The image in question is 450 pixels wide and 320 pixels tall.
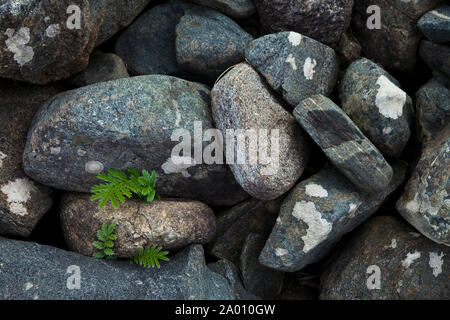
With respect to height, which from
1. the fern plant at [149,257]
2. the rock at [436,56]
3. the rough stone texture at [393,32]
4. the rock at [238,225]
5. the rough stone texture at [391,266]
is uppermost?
the rough stone texture at [393,32]

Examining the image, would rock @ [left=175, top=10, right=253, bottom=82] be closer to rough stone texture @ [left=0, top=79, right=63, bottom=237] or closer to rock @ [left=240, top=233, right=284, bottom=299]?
rough stone texture @ [left=0, top=79, right=63, bottom=237]

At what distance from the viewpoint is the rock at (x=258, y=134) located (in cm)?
411

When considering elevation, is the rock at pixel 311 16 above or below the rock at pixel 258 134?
above

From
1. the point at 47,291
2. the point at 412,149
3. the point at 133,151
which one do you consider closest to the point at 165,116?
the point at 133,151

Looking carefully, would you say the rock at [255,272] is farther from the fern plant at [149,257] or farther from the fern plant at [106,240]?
the fern plant at [106,240]

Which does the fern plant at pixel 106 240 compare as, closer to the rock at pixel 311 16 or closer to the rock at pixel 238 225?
the rock at pixel 238 225

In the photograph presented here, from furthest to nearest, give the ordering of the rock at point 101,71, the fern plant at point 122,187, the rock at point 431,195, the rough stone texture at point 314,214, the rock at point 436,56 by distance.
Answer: the rock at point 101,71 < the rock at point 436,56 < the rough stone texture at point 314,214 < the fern plant at point 122,187 < the rock at point 431,195

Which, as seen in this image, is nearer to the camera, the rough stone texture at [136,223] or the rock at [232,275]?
A: the rough stone texture at [136,223]

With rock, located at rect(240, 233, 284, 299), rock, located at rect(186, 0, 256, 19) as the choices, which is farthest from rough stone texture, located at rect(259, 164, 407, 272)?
rock, located at rect(186, 0, 256, 19)

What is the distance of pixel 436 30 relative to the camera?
425 cm

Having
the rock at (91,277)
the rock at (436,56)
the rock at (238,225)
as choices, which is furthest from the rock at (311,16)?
the rock at (91,277)

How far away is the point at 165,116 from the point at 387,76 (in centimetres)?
199

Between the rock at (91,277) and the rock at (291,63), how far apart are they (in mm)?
1627

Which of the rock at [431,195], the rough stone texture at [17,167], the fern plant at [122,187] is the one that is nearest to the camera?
the rock at [431,195]
